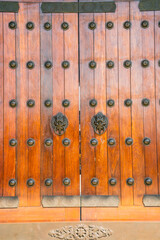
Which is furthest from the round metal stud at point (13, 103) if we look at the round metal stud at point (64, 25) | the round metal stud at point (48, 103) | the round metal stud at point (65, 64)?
the round metal stud at point (64, 25)

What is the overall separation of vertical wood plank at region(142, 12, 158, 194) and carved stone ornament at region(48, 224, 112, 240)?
480 millimetres

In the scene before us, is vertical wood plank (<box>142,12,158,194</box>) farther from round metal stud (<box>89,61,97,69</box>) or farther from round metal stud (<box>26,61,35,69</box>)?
round metal stud (<box>26,61,35,69</box>)

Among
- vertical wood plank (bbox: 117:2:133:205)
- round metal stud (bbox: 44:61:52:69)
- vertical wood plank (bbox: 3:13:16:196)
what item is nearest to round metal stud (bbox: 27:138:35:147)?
vertical wood plank (bbox: 3:13:16:196)

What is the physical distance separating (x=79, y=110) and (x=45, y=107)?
11.1 inches

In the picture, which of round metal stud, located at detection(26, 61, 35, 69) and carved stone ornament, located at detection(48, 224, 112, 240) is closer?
carved stone ornament, located at detection(48, 224, 112, 240)

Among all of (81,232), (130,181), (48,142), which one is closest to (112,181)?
(130,181)

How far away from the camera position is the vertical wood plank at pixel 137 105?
2438 mm

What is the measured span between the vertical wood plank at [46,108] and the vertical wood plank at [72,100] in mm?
132

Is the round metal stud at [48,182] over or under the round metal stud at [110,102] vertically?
under

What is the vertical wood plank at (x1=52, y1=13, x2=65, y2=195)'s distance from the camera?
8.03 ft

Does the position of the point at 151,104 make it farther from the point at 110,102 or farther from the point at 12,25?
the point at 12,25

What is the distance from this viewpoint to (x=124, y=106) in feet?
8.16

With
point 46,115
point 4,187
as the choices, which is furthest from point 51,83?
point 4,187

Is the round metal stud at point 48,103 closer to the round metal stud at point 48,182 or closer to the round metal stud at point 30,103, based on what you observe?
the round metal stud at point 30,103
